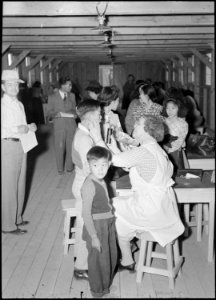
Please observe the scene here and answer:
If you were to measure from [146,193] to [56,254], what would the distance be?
1.41 metres

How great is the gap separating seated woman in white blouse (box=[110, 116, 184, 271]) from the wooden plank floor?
45 cm

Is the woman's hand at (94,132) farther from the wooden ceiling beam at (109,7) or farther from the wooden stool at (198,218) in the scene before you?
the wooden ceiling beam at (109,7)

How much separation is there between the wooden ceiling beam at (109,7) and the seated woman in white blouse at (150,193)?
1.97 metres

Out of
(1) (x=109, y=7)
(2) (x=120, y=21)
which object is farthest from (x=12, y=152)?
(2) (x=120, y=21)

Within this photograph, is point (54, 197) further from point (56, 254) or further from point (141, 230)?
point (141, 230)

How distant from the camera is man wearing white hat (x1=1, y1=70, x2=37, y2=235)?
13.5ft

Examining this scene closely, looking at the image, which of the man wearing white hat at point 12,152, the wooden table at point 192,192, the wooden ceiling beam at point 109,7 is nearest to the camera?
the wooden table at point 192,192

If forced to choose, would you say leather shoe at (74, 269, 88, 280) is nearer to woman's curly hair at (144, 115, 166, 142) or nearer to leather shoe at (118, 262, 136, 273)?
leather shoe at (118, 262, 136, 273)

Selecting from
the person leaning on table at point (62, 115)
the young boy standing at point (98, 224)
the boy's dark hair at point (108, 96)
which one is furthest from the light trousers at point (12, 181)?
the person leaning on table at point (62, 115)

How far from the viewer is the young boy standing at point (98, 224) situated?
10.5 feet

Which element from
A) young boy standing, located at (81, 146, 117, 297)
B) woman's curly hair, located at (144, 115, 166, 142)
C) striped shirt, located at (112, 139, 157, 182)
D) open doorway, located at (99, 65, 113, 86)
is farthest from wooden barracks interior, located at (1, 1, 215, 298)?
open doorway, located at (99, 65, 113, 86)

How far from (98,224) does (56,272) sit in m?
0.97

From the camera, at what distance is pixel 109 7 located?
509cm

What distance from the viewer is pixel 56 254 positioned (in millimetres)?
4371
